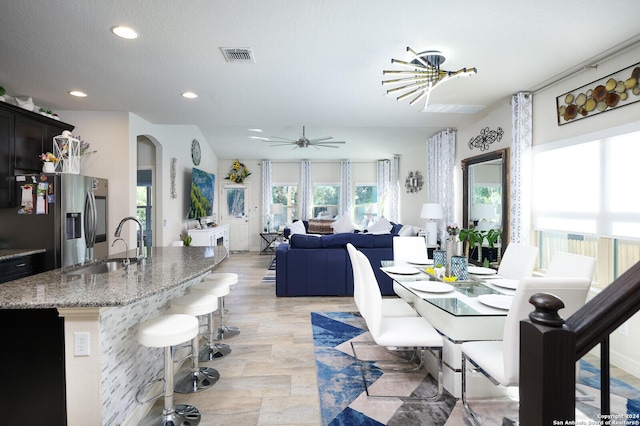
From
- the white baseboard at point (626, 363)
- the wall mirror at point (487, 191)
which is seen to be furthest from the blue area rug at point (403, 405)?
the wall mirror at point (487, 191)

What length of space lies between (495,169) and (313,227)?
497 centimetres

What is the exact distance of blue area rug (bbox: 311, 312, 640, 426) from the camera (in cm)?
204

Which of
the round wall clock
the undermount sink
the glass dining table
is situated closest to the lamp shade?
the glass dining table

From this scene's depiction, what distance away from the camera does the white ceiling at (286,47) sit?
2082mm

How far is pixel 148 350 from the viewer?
2.26 meters

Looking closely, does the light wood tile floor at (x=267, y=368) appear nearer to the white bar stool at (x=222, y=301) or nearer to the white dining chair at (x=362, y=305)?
the white bar stool at (x=222, y=301)

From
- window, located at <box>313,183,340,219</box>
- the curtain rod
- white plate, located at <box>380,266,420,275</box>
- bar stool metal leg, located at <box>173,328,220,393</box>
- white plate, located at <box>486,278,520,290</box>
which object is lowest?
bar stool metal leg, located at <box>173,328,220,393</box>

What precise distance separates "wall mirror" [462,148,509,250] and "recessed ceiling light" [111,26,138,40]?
4.12m

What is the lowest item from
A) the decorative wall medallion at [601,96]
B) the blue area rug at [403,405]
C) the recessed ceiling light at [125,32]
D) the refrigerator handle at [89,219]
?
the blue area rug at [403,405]

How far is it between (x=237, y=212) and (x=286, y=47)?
7.19m

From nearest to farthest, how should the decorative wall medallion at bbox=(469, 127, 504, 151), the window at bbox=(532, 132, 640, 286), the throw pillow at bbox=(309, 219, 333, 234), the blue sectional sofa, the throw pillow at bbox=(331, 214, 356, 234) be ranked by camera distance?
the window at bbox=(532, 132, 640, 286)
the decorative wall medallion at bbox=(469, 127, 504, 151)
the blue sectional sofa
the throw pillow at bbox=(331, 214, 356, 234)
the throw pillow at bbox=(309, 219, 333, 234)

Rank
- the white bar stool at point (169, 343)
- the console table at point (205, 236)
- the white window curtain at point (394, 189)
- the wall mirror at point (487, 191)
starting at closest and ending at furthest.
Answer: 1. the white bar stool at point (169, 343)
2. the wall mirror at point (487, 191)
3. the console table at point (205, 236)
4. the white window curtain at point (394, 189)

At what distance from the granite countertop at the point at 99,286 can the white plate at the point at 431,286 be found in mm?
1495

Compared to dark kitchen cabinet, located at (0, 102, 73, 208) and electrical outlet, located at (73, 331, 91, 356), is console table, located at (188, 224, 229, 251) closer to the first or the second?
dark kitchen cabinet, located at (0, 102, 73, 208)
